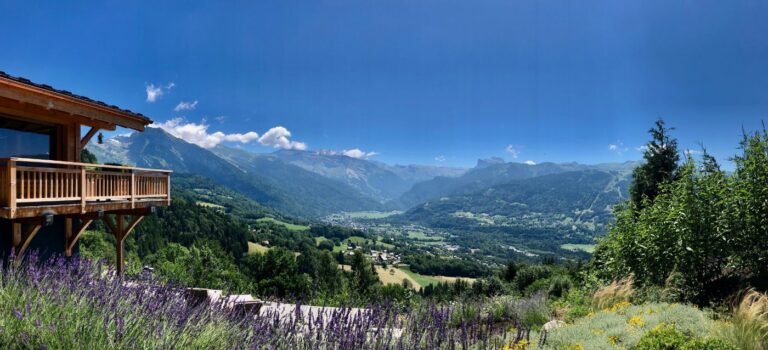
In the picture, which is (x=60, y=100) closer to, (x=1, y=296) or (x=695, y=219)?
(x=1, y=296)

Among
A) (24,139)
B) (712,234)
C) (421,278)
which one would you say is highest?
(24,139)

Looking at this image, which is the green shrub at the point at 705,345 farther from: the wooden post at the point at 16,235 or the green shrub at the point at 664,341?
the wooden post at the point at 16,235

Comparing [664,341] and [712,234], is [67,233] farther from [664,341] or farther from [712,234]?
[712,234]

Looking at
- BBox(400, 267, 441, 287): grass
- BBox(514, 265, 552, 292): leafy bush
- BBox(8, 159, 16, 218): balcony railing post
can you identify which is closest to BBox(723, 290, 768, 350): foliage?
BBox(8, 159, 16, 218): balcony railing post

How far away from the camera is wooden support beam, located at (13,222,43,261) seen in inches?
282

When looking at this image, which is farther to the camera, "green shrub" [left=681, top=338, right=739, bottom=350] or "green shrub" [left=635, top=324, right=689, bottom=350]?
"green shrub" [left=635, top=324, right=689, bottom=350]

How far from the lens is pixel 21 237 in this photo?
7902 mm

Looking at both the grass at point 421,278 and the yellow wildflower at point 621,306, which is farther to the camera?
the grass at point 421,278

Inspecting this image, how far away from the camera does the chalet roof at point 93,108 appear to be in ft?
22.5

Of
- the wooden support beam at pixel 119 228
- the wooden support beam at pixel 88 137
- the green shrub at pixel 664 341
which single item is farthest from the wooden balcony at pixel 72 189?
the green shrub at pixel 664 341

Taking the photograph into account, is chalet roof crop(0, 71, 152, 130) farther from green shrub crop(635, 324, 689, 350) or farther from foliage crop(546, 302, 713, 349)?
green shrub crop(635, 324, 689, 350)

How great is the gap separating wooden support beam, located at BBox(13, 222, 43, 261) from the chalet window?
81.7 inches

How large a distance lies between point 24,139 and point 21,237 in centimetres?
252

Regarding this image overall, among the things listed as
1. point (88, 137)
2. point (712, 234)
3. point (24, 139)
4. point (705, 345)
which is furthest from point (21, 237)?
point (712, 234)
